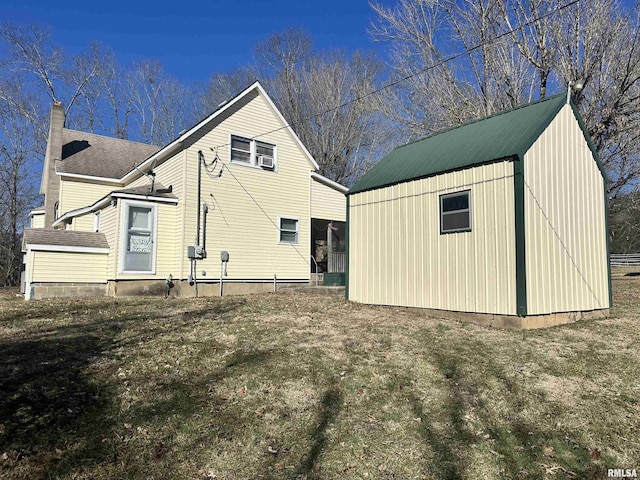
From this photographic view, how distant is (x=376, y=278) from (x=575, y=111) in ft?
19.4

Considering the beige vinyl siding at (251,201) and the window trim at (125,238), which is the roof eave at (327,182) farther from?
the window trim at (125,238)

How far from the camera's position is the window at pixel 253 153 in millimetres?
15625

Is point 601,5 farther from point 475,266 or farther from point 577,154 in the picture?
point 475,266

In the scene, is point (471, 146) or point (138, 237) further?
point (138, 237)

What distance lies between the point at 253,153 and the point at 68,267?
271 inches

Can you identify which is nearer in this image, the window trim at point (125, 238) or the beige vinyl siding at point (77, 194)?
the window trim at point (125, 238)

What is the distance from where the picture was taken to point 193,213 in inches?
561

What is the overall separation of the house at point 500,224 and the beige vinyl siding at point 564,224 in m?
0.02

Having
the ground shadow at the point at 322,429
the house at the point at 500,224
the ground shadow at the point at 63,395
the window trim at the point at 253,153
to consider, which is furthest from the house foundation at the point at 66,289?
the ground shadow at the point at 322,429

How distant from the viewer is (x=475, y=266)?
922 centimetres

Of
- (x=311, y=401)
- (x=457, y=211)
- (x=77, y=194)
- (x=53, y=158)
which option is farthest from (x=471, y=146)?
(x=53, y=158)

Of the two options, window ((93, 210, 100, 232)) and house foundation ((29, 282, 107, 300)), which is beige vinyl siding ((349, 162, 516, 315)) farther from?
window ((93, 210, 100, 232))

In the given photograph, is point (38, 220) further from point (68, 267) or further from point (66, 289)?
point (66, 289)

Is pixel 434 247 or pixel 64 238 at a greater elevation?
pixel 64 238
